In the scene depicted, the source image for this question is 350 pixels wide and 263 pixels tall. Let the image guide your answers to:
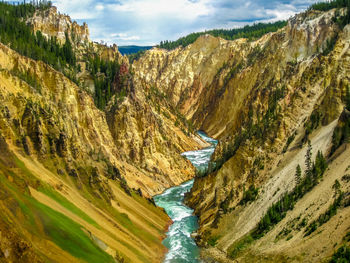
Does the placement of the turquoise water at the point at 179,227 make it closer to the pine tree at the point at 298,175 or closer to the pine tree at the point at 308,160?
the pine tree at the point at 298,175

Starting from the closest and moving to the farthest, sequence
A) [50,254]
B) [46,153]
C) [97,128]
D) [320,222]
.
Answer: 1. [50,254]
2. [320,222]
3. [46,153]
4. [97,128]

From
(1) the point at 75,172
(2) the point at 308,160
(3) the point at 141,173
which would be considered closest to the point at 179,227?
(1) the point at 75,172

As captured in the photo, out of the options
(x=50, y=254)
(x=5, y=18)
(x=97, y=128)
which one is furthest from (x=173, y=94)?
(x=50, y=254)

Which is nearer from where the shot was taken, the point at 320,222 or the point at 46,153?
the point at 320,222

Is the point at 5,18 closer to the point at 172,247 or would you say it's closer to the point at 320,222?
the point at 172,247

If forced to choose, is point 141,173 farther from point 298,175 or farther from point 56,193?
point 56,193

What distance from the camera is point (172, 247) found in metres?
45.1

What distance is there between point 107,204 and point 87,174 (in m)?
4.55

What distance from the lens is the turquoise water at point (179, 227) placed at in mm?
42656

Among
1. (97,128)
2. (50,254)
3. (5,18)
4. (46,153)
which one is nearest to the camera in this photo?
(50,254)

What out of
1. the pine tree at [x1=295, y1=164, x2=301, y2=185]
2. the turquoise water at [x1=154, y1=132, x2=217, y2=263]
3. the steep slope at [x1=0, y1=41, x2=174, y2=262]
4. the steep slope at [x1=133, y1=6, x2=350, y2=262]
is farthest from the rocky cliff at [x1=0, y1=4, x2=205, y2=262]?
the pine tree at [x1=295, y1=164, x2=301, y2=185]

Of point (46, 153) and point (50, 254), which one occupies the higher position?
point (46, 153)

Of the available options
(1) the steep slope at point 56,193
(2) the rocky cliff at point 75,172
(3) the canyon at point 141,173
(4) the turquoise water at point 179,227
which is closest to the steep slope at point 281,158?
(3) the canyon at point 141,173

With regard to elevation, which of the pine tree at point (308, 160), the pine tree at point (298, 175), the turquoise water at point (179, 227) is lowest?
the turquoise water at point (179, 227)
